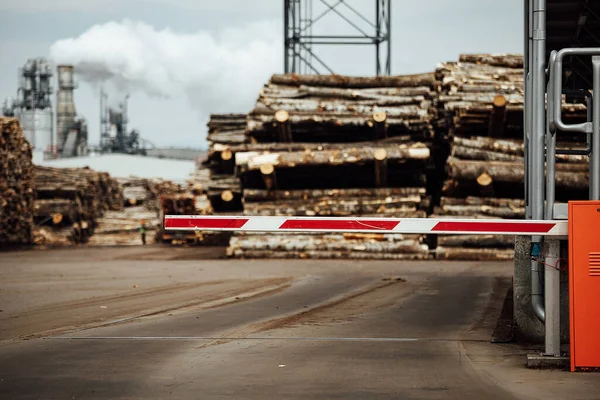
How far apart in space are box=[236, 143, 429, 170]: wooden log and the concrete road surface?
6295 mm

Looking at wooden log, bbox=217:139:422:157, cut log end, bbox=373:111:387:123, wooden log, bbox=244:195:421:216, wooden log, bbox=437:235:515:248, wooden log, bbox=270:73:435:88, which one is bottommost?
wooden log, bbox=437:235:515:248

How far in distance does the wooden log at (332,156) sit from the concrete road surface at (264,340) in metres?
6.30

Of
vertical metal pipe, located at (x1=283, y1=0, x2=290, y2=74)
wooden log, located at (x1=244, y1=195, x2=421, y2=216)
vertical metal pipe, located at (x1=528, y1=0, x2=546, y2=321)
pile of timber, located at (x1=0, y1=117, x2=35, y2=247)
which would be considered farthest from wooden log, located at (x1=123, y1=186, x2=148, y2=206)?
vertical metal pipe, located at (x1=528, y1=0, x2=546, y2=321)

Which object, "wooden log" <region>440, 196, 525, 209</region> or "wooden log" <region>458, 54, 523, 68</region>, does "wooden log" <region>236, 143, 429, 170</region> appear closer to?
"wooden log" <region>440, 196, 525, 209</region>

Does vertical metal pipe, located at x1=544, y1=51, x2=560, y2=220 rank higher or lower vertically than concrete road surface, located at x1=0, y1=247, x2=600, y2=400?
higher

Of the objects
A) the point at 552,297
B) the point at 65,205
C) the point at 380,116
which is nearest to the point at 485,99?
the point at 380,116

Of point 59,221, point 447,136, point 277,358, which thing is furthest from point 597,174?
point 59,221

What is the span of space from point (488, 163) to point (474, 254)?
2373 millimetres

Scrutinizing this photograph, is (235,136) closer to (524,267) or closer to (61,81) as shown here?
(524,267)

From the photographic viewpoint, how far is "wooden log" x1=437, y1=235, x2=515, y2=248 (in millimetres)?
24578

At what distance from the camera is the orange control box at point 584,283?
25.4 feet

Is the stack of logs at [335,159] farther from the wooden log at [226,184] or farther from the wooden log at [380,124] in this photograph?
the wooden log at [226,184]

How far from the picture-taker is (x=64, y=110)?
8194 centimetres

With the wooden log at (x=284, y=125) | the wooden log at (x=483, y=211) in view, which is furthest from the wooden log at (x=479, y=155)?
the wooden log at (x=284, y=125)
